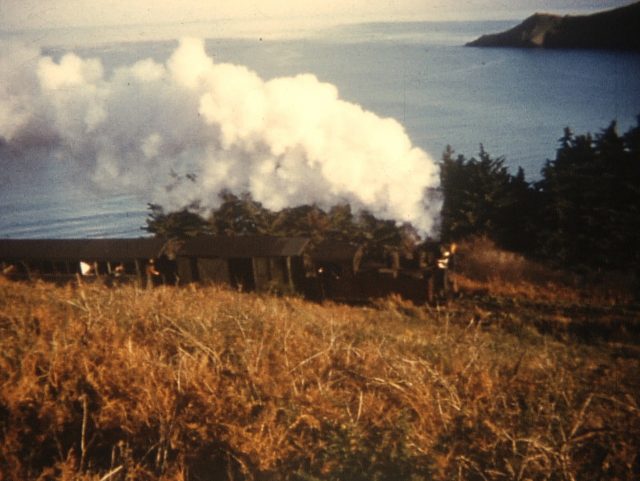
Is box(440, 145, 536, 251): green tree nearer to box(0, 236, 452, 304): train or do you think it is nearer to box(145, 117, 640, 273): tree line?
box(145, 117, 640, 273): tree line

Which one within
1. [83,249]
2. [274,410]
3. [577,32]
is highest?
[577,32]

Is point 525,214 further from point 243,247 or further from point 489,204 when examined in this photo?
point 243,247

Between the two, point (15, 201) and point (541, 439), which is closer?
point (541, 439)

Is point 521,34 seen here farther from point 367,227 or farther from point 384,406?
point 384,406

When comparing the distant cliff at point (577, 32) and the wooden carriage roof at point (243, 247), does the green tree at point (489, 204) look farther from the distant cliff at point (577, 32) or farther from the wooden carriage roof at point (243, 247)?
the wooden carriage roof at point (243, 247)

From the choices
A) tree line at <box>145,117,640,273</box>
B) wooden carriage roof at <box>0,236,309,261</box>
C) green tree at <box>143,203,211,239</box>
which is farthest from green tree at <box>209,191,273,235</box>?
wooden carriage roof at <box>0,236,309,261</box>

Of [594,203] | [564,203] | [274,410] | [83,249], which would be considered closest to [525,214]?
A: [564,203]

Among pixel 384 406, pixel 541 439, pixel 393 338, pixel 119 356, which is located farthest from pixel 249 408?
pixel 393 338
